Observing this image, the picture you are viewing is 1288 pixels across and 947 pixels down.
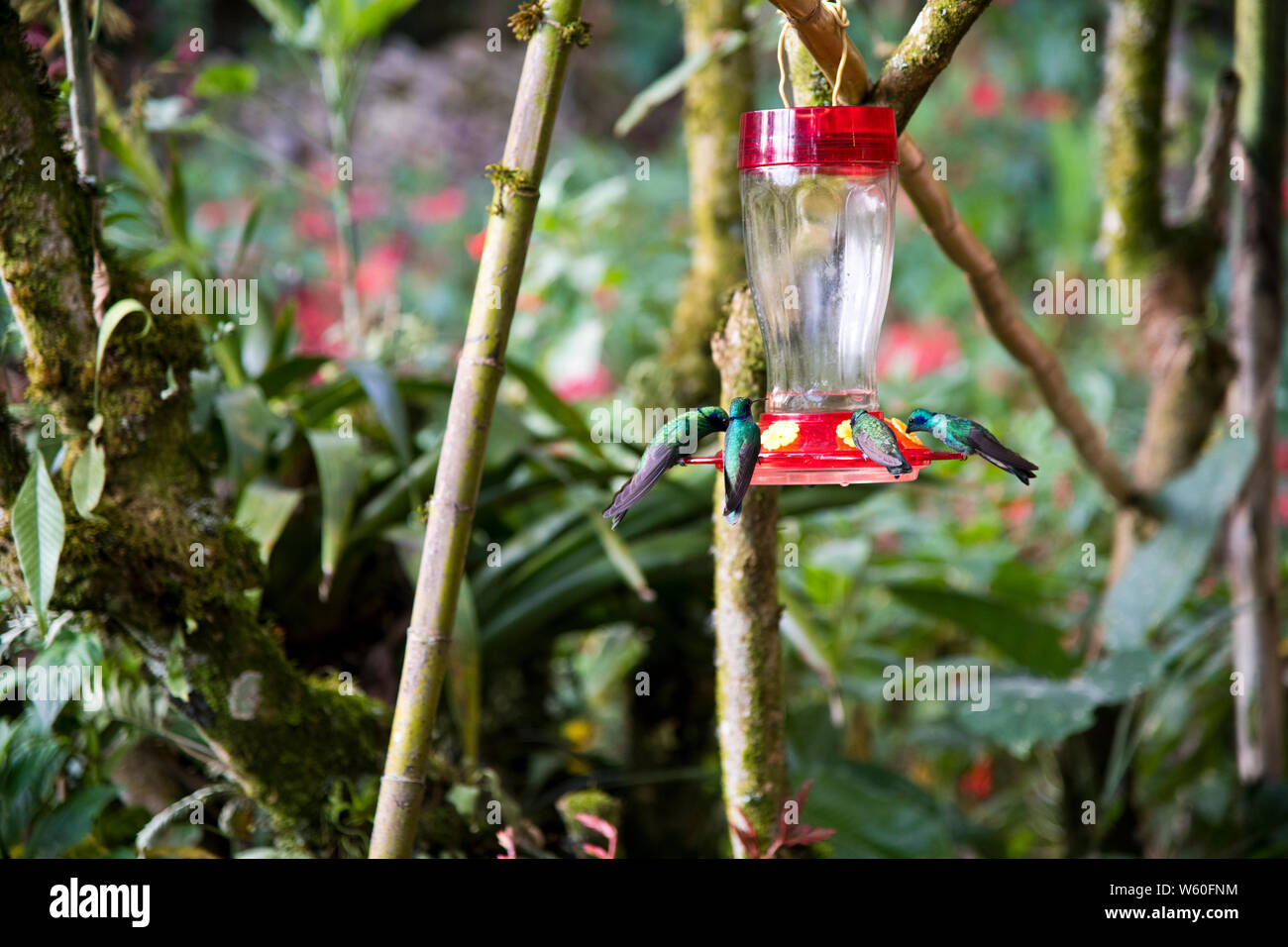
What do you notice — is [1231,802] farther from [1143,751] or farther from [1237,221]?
[1237,221]

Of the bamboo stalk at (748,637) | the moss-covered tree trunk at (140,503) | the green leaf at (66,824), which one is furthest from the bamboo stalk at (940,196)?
the green leaf at (66,824)

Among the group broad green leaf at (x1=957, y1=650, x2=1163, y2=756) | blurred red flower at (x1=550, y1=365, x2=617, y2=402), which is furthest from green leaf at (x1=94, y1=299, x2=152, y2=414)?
blurred red flower at (x1=550, y1=365, x2=617, y2=402)

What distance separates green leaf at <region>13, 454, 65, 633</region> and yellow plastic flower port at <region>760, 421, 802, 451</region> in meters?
0.53

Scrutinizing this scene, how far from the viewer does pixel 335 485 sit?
1.11m

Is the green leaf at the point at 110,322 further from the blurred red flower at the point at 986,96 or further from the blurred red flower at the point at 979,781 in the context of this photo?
the blurred red flower at the point at 986,96

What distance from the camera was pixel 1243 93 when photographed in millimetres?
1550

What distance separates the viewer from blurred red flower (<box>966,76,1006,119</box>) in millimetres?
4461

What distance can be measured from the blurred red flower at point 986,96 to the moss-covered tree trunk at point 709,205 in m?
3.24

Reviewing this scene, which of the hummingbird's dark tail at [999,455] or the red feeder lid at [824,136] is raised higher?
the red feeder lid at [824,136]

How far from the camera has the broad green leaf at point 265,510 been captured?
1.11 metres

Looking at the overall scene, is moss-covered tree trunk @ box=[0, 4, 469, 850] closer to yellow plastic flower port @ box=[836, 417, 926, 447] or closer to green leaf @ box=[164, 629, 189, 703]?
green leaf @ box=[164, 629, 189, 703]

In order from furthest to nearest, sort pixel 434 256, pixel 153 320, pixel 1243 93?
pixel 434 256 < pixel 1243 93 < pixel 153 320
